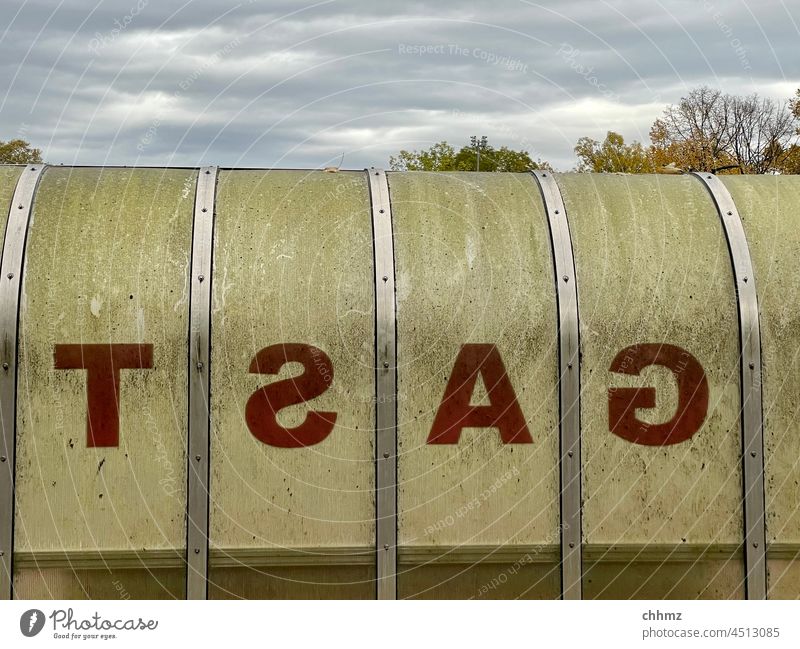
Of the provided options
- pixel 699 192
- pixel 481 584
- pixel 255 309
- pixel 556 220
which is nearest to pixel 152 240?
pixel 255 309

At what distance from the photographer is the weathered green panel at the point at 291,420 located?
18.1 feet

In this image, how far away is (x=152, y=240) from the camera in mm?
5746

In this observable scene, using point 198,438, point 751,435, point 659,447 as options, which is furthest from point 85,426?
point 751,435

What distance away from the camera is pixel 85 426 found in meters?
5.48

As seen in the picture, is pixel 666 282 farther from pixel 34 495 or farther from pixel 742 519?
pixel 34 495

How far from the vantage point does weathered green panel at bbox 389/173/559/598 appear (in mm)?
5598

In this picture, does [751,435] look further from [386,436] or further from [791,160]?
[791,160]

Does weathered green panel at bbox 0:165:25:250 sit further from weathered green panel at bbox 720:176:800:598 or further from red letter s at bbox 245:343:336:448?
weathered green panel at bbox 720:176:800:598

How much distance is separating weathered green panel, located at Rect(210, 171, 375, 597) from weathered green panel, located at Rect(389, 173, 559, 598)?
27cm

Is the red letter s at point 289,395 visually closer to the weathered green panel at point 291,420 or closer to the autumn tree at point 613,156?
→ the weathered green panel at point 291,420

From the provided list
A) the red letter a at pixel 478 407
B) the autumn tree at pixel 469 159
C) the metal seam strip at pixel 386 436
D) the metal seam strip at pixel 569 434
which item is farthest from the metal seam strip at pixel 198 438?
the autumn tree at pixel 469 159

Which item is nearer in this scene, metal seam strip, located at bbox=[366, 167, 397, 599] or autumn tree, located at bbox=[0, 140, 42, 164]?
metal seam strip, located at bbox=[366, 167, 397, 599]

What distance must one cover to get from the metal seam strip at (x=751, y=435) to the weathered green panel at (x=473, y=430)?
1.23 metres

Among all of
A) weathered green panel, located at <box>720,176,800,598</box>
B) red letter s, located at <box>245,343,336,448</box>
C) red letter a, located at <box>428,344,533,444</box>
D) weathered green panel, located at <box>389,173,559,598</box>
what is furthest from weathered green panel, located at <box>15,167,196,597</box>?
weathered green panel, located at <box>720,176,800,598</box>
